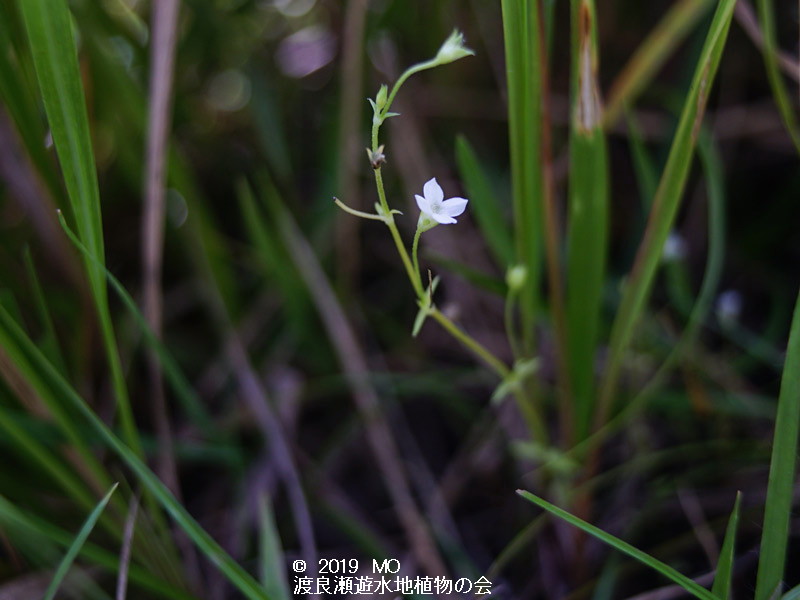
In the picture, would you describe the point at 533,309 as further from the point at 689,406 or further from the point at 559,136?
the point at 559,136

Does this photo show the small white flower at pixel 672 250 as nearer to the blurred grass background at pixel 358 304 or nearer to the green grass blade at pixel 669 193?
the blurred grass background at pixel 358 304

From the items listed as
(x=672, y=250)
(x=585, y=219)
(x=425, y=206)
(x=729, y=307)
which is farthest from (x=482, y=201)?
(x=729, y=307)

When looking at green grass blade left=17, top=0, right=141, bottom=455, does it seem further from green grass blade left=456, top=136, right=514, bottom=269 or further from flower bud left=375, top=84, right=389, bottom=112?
green grass blade left=456, top=136, right=514, bottom=269

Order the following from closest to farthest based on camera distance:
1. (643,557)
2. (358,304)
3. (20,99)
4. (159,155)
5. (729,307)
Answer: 1. (643,557)
2. (20,99)
3. (159,155)
4. (729,307)
5. (358,304)

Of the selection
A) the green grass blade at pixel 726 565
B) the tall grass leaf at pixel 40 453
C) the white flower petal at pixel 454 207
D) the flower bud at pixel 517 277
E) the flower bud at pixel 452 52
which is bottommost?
the green grass blade at pixel 726 565

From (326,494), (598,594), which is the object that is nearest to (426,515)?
(326,494)

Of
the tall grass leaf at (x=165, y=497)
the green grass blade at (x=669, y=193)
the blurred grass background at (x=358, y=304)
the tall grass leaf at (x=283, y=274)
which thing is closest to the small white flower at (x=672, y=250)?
the blurred grass background at (x=358, y=304)

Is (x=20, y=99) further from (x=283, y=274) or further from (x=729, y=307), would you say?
(x=729, y=307)
